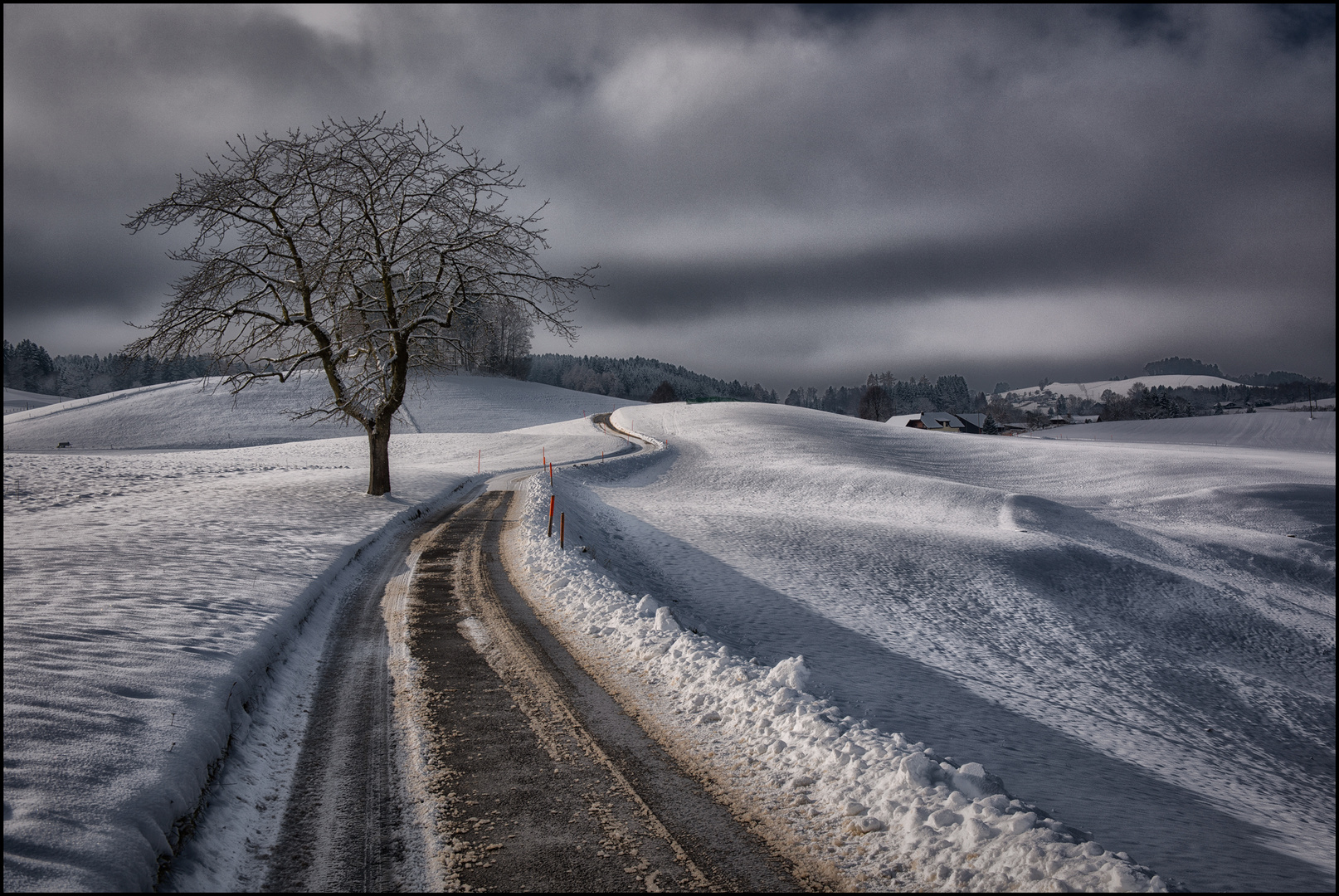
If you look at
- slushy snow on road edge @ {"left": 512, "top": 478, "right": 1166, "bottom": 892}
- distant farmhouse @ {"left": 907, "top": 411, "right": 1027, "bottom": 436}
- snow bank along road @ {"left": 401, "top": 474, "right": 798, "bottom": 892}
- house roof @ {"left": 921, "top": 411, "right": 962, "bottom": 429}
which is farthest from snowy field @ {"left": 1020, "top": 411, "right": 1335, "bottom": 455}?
snow bank along road @ {"left": 401, "top": 474, "right": 798, "bottom": 892}

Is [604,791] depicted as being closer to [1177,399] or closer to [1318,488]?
[1318,488]

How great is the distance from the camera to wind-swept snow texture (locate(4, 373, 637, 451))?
53034 millimetres

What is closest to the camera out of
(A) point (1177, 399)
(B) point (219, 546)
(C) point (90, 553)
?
(C) point (90, 553)

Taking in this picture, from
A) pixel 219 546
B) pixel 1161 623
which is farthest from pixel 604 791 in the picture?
pixel 1161 623

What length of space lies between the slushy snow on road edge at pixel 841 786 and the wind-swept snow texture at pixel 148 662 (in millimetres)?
3492

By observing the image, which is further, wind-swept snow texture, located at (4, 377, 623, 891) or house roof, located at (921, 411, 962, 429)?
house roof, located at (921, 411, 962, 429)

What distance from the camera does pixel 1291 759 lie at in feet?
39.5

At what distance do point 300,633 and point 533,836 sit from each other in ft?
18.9

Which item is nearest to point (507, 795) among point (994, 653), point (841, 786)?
point (841, 786)

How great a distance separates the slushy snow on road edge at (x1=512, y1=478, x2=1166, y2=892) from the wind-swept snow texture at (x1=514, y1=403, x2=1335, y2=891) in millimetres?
21

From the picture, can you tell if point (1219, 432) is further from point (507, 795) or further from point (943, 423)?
point (507, 795)

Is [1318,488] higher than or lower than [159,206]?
lower

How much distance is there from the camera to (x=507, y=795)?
4855 millimetres

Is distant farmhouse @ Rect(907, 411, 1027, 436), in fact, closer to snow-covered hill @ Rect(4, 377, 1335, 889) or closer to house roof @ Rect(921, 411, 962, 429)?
house roof @ Rect(921, 411, 962, 429)
